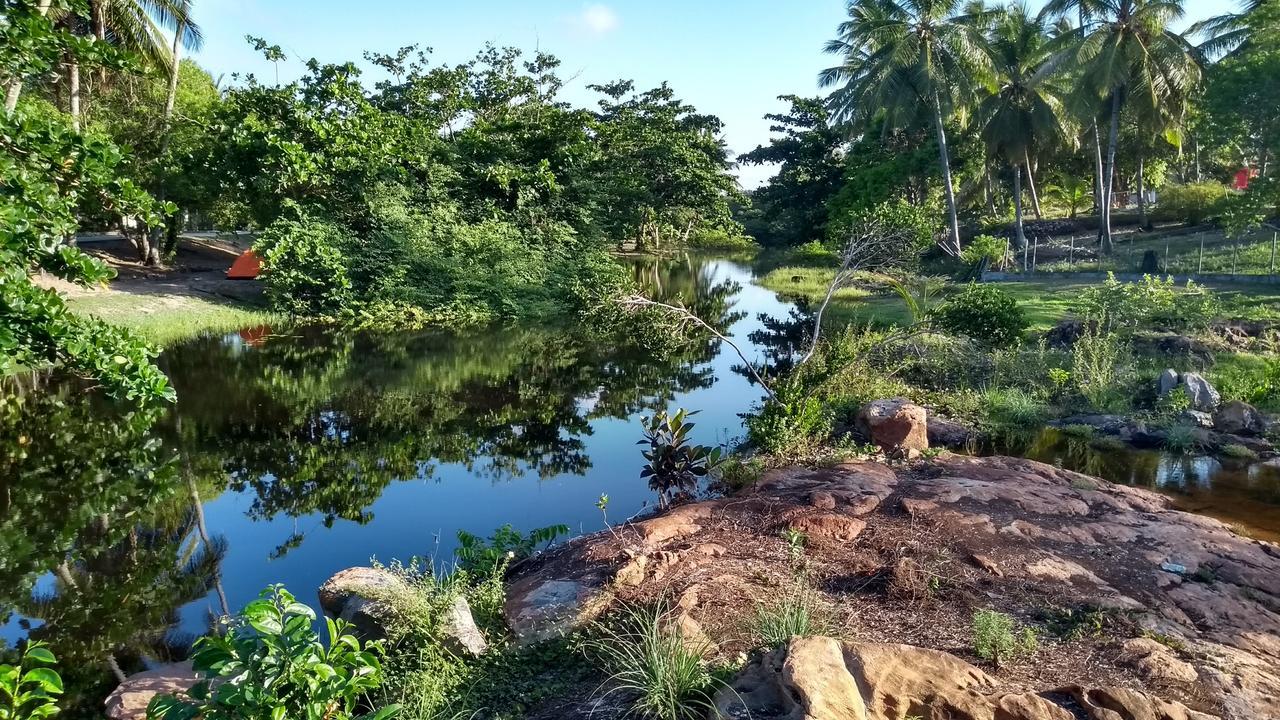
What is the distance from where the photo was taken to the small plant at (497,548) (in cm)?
668

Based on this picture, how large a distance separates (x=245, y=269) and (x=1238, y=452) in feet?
89.5

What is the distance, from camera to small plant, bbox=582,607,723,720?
4.05 metres

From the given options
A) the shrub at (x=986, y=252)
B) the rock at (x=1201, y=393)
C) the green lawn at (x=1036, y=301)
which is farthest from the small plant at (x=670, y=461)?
the shrub at (x=986, y=252)

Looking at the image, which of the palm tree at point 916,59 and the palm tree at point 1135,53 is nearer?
the palm tree at point 1135,53

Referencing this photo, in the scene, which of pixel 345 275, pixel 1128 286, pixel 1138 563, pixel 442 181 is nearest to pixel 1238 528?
pixel 1138 563

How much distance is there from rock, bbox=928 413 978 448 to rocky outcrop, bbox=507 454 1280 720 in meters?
→ 2.84

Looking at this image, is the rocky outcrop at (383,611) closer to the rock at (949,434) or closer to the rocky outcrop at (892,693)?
the rocky outcrop at (892,693)

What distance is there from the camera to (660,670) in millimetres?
4129

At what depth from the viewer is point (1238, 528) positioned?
8070mm

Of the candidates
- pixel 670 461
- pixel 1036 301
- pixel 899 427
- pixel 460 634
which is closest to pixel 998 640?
pixel 460 634

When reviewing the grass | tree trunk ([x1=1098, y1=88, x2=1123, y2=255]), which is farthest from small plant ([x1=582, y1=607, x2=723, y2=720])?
tree trunk ([x1=1098, y1=88, x2=1123, y2=255])

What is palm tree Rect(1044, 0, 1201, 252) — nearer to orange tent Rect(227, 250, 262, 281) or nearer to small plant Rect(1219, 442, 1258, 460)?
small plant Rect(1219, 442, 1258, 460)

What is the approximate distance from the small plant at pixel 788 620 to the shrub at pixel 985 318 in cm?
1103

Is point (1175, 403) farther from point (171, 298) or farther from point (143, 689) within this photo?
point (171, 298)
